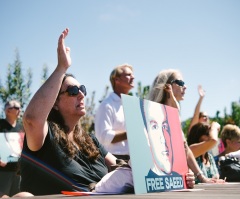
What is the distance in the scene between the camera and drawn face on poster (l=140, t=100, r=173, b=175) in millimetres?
1479

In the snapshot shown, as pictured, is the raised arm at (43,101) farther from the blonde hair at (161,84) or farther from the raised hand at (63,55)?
the blonde hair at (161,84)

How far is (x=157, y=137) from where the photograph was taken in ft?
5.06

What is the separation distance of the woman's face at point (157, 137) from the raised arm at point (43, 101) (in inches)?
16.6

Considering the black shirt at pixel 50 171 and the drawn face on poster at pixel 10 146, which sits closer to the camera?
the black shirt at pixel 50 171

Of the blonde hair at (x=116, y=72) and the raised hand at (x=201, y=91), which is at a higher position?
the blonde hair at (x=116, y=72)

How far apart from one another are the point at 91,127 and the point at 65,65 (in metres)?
16.7

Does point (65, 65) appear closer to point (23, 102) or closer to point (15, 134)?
point (15, 134)

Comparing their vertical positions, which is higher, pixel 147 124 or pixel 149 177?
pixel 147 124

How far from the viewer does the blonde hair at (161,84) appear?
10.3 feet

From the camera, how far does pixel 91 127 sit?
1822 centimetres

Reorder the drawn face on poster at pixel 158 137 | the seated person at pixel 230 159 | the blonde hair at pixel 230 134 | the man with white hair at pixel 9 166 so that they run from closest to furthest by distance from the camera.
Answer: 1. the drawn face on poster at pixel 158 137
2. the seated person at pixel 230 159
3. the man with white hair at pixel 9 166
4. the blonde hair at pixel 230 134

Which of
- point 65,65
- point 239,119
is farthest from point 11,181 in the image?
point 239,119

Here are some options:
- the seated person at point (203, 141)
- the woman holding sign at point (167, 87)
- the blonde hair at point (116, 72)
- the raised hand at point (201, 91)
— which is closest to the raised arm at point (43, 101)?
the woman holding sign at point (167, 87)

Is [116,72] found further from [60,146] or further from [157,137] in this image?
[157,137]
